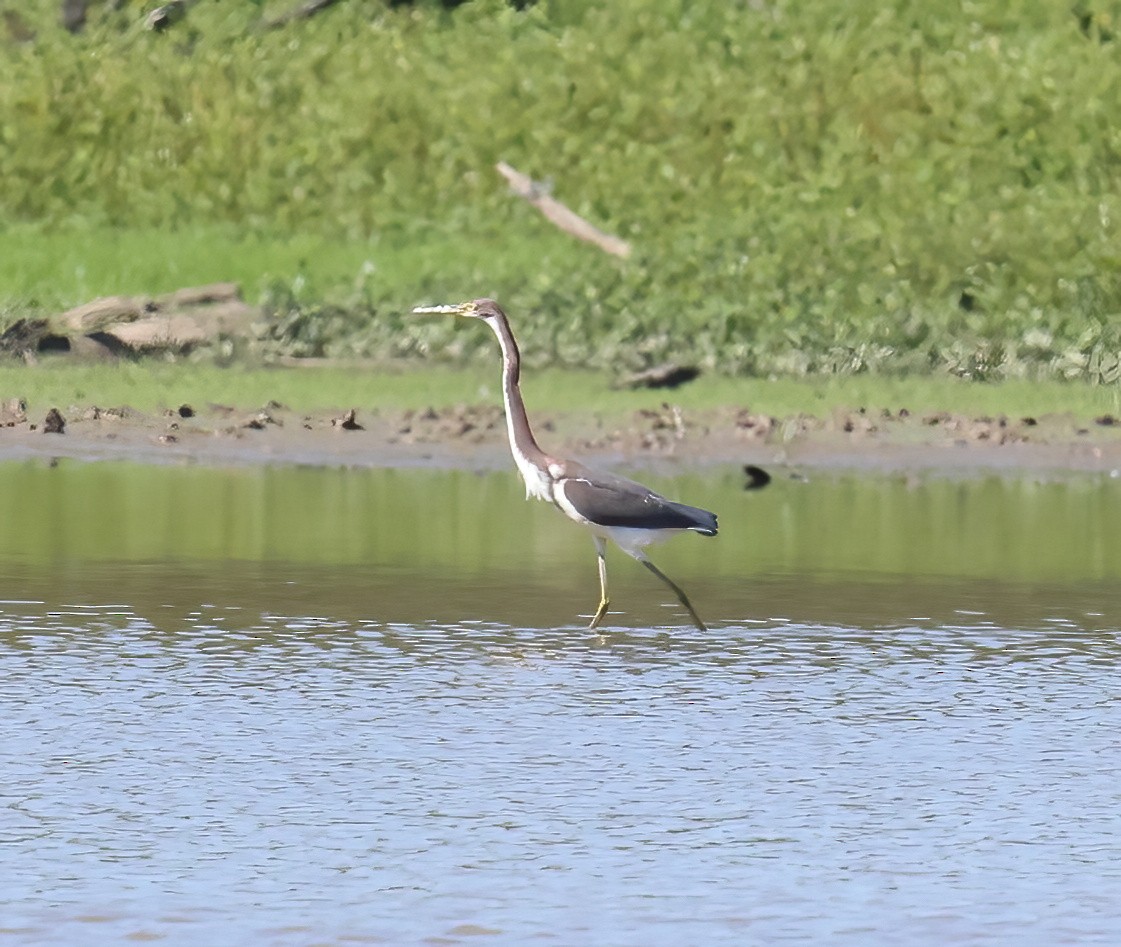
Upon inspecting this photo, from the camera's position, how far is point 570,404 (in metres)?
17.0

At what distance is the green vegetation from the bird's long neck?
22.4 ft

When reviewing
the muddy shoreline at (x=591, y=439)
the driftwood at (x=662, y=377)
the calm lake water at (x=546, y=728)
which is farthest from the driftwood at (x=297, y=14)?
the calm lake water at (x=546, y=728)

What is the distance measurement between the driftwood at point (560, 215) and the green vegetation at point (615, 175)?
141 millimetres

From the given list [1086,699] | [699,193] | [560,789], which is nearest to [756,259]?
[699,193]

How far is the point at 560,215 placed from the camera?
68.2 feet

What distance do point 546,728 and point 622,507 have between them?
2.34m

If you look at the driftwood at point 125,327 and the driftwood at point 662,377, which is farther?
the driftwood at point 125,327

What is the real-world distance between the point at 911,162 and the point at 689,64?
251 centimetres

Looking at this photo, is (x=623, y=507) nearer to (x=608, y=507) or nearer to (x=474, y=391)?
(x=608, y=507)

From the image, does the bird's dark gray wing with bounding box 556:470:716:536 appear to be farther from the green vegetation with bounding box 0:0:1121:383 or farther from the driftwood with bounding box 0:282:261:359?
the driftwood with bounding box 0:282:261:359

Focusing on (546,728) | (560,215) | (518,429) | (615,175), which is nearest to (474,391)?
(560,215)

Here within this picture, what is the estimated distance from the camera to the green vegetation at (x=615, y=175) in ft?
60.3

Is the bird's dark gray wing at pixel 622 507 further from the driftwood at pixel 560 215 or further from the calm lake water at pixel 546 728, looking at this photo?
the driftwood at pixel 560 215

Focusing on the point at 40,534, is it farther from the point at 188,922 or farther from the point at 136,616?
the point at 188,922
